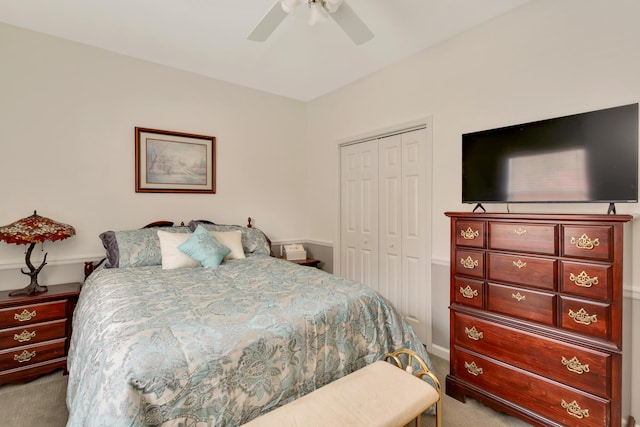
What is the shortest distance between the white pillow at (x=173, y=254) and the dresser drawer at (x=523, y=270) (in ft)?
7.52

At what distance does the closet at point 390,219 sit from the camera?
118 inches

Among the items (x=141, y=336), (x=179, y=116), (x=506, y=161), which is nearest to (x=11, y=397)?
(x=141, y=336)

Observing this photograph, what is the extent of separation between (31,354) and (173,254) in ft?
3.91

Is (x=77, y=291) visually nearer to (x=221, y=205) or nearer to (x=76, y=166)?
(x=76, y=166)

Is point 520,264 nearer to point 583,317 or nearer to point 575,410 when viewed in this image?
point 583,317

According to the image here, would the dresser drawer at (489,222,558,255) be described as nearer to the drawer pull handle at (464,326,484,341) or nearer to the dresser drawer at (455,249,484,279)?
the dresser drawer at (455,249,484,279)

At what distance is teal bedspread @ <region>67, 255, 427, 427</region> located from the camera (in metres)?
1.14

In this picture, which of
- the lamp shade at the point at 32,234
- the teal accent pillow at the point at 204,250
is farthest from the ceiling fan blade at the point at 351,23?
the lamp shade at the point at 32,234

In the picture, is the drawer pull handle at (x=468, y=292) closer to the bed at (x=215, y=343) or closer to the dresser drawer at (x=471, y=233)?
the dresser drawer at (x=471, y=233)

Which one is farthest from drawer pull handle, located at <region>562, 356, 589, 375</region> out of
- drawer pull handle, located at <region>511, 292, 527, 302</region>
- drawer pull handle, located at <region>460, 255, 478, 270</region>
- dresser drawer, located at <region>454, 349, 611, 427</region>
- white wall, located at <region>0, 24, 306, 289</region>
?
white wall, located at <region>0, 24, 306, 289</region>

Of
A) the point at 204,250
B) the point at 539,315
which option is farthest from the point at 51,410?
the point at 539,315

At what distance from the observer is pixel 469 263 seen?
6.93 ft

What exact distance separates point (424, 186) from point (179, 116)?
268 centimetres

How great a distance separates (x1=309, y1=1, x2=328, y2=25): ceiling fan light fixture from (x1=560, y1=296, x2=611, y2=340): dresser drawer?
2188 mm
